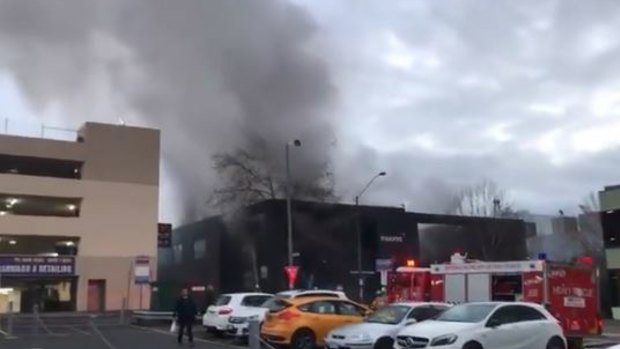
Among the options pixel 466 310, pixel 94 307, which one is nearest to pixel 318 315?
pixel 466 310

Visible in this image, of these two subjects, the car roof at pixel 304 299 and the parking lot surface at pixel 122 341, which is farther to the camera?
the parking lot surface at pixel 122 341

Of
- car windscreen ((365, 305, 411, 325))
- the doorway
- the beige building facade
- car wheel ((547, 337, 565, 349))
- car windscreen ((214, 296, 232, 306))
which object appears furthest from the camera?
the doorway

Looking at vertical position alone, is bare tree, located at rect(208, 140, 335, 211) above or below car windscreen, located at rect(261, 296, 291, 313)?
above

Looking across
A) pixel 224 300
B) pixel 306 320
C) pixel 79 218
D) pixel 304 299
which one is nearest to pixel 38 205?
pixel 79 218

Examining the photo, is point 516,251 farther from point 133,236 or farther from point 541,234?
point 133,236

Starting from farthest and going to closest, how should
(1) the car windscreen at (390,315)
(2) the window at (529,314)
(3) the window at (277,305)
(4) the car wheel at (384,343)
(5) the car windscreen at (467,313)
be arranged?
(3) the window at (277,305) → (1) the car windscreen at (390,315) → (4) the car wheel at (384,343) → (2) the window at (529,314) → (5) the car windscreen at (467,313)

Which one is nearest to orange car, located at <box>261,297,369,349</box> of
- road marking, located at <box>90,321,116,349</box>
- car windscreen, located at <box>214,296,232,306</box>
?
road marking, located at <box>90,321,116,349</box>

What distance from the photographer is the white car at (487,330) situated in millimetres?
15727

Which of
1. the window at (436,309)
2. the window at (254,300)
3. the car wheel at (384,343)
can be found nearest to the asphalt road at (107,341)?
the window at (254,300)

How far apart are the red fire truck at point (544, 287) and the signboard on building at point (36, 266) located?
36554 millimetres

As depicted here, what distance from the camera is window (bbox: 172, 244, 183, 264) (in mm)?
75250

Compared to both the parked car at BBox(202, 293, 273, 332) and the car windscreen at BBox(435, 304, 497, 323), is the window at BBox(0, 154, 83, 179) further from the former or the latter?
the car windscreen at BBox(435, 304, 497, 323)

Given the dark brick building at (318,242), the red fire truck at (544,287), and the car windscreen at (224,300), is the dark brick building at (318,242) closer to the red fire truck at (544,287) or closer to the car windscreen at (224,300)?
the car windscreen at (224,300)

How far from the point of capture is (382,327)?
1809 centimetres
